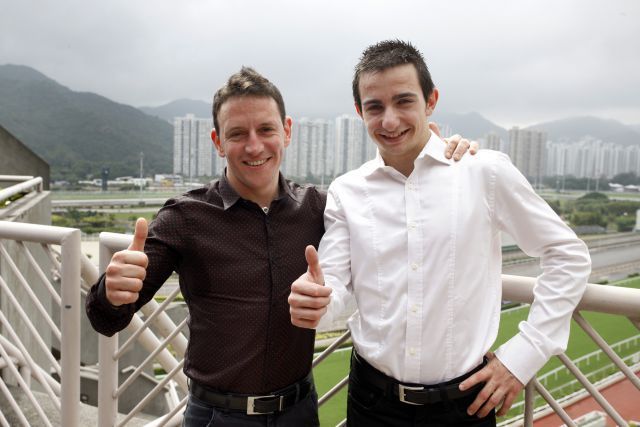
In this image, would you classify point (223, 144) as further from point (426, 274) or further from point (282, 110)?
point (426, 274)

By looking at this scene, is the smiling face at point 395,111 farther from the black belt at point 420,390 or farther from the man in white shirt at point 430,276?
the black belt at point 420,390

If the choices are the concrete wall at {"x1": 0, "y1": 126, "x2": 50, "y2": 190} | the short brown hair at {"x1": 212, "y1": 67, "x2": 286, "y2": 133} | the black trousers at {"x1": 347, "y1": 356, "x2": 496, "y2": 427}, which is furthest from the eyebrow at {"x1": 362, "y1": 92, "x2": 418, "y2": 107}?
the concrete wall at {"x1": 0, "y1": 126, "x2": 50, "y2": 190}

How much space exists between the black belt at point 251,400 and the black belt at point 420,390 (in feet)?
0.65

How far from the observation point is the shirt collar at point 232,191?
1.25 metres

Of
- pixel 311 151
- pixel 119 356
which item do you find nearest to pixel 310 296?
pixel 119 356

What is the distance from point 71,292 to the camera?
5.61ft

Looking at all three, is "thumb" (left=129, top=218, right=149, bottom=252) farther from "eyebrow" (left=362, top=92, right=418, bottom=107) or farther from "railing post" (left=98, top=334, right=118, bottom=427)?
"railing post" (left=98, top=334, right=118, bottom=427)

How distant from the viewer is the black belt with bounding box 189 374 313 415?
3.94 ft

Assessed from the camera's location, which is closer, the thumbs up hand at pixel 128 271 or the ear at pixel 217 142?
the thumbs up hand at pixel 128 271

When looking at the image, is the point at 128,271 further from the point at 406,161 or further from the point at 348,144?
the point at 348,144

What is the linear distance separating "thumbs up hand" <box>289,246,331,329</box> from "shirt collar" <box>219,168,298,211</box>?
27 cm

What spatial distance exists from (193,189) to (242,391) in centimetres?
50

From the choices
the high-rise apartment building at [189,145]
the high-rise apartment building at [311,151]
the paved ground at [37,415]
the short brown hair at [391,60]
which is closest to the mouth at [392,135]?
the short brown hair at [391,60]

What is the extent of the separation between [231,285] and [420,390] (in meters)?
0.48
